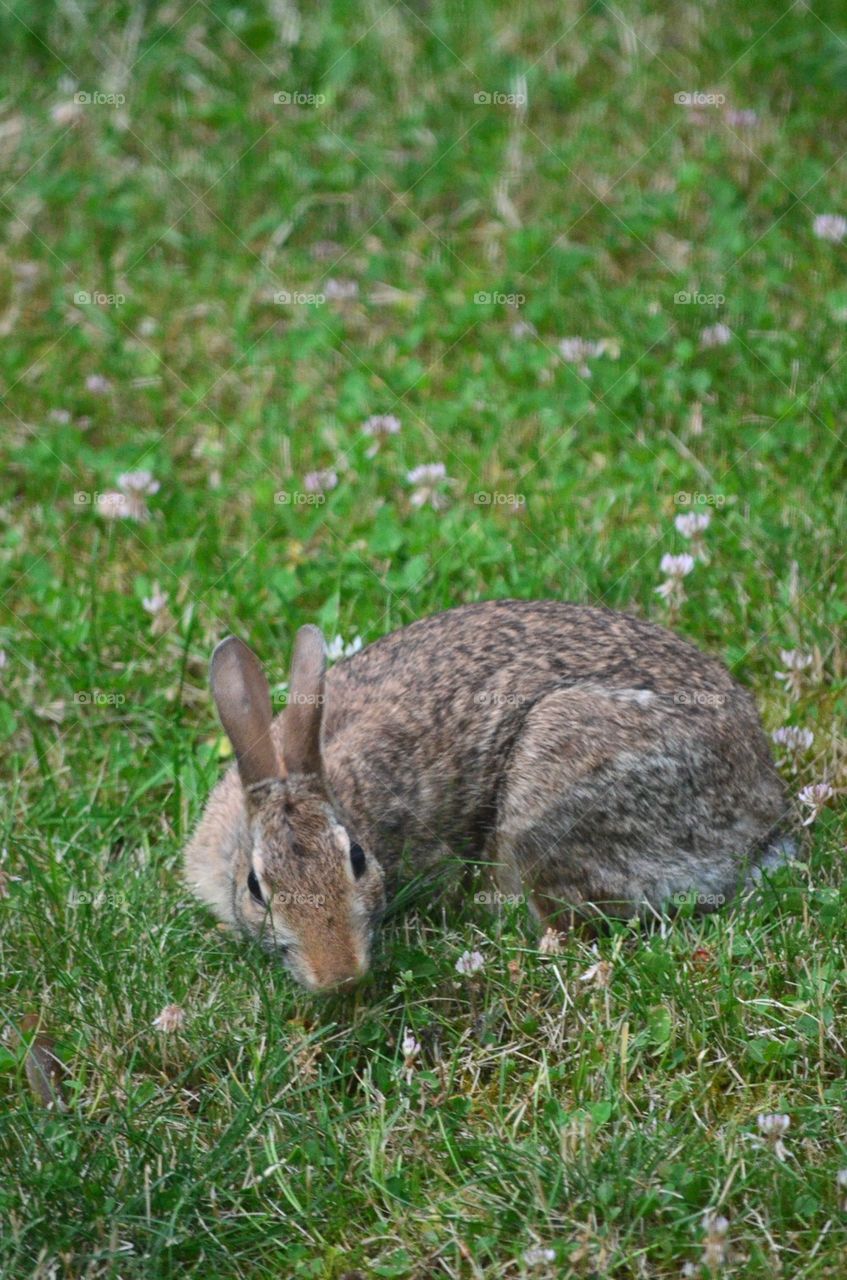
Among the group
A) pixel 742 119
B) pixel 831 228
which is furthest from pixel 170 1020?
pixel 742 119

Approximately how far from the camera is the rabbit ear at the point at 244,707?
4734 millimetres

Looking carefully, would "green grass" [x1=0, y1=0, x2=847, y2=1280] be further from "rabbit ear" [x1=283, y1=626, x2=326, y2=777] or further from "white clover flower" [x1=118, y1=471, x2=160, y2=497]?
"rabbit ear" [x1=283, y1=626, x2=326, y2=777]

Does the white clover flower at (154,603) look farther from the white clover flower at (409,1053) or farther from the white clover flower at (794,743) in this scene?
the white clover flower at (794,743)

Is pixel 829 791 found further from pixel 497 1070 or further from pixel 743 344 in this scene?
pixel 743 344

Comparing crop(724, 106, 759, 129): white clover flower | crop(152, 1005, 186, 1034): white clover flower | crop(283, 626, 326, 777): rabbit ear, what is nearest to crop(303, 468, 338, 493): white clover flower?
crop(283, 626, 326, 777): rabbit ear

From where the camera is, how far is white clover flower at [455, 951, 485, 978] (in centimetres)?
456

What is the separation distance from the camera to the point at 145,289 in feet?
25.6

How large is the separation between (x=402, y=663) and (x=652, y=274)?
290 centimetres

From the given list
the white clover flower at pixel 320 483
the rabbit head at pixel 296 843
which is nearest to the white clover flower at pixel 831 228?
the white clover flower at pixel 320 483

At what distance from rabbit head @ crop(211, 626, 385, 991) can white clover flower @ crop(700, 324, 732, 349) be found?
9.17 feet

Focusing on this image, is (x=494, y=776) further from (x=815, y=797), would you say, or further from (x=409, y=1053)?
(x=409, y=1053)

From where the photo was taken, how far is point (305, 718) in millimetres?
4746

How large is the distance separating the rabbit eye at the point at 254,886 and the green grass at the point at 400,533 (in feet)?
0.78

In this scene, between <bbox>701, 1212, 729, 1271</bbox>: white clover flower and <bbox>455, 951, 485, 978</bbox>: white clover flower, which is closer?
<bbox>701, 1212, 729, 1271</bbox>: white clover flower
